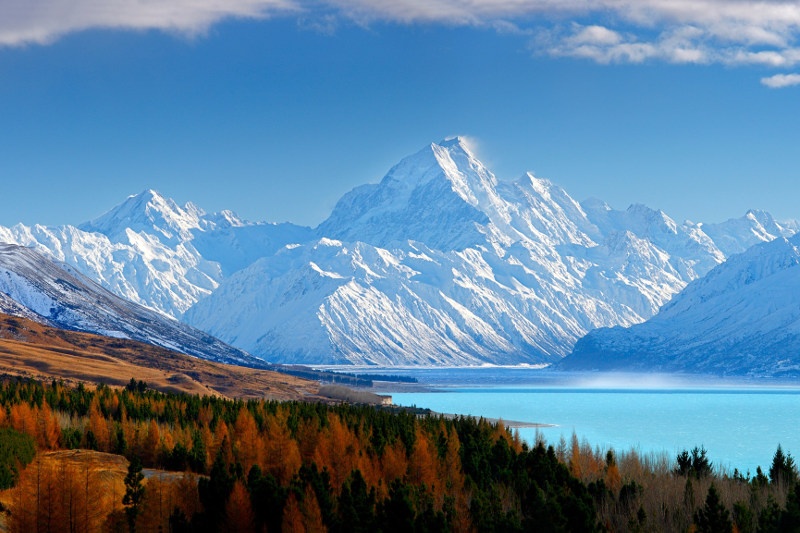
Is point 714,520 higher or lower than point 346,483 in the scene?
lower

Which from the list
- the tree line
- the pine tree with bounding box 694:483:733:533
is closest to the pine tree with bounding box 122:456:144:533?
the tree line

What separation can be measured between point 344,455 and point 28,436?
26.2 meters

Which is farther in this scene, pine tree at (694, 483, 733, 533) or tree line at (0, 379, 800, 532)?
pine tree at (694, 483, 733, 533)

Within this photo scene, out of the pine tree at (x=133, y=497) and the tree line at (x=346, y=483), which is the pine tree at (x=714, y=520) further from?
the pine tree at (x=133, y=497)

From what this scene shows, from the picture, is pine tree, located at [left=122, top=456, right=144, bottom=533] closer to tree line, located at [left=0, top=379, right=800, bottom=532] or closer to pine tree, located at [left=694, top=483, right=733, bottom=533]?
tree line, located at [left=0, top=379, right=800, bottom=532]

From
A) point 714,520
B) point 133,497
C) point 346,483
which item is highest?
point 346,483

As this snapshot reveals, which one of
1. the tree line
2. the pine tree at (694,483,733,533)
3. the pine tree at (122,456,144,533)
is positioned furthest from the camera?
the pine tree at (694,483,733,533)

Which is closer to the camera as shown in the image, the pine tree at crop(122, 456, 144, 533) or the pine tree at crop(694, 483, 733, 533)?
the pine tree at crop(122, 456, 144, 533)

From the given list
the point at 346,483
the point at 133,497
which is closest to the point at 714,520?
the point at 346,483

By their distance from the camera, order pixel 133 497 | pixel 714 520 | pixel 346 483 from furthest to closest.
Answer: pixel 346 483, pixel 714 520, pixel 133 497

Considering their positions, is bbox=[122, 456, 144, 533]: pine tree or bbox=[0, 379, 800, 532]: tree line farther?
bbox=[0, 379, 800, 532]: tree line

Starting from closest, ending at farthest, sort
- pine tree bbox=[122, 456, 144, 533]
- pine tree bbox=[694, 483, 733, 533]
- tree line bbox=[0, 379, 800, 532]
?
pine tree bbox=[122, 456, 144, 533] < tree line bbox=[0, 379, 800, 532] < pine tree bbox=[694, 483, 733, 533]

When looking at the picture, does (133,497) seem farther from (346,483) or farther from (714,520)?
(714,520)

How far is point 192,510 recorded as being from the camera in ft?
236
